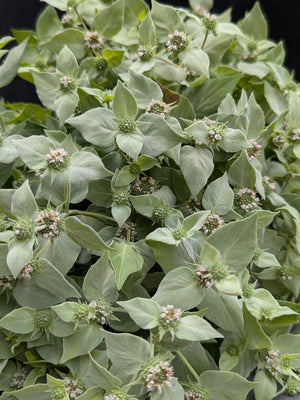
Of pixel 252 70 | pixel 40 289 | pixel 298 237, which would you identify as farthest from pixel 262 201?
pixel 40 289

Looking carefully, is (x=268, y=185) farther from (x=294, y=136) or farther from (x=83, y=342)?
(x=83, y=342)

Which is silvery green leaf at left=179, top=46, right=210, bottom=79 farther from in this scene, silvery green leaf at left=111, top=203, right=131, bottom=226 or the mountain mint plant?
silvery green leaf at left=111, top=203, right=131, bottom=226

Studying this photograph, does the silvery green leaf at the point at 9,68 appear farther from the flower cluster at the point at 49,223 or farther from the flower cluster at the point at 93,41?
the flower cluster at the point at 49,223

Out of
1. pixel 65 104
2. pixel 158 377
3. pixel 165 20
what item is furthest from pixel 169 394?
pixel 165 20

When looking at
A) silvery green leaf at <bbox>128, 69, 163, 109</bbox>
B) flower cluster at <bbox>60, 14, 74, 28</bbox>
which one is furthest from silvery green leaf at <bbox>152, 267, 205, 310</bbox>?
flower cluster at <bbox>60, 14, 74, 28</bbox>

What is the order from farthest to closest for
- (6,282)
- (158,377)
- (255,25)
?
(255,25)
(6,282)
(158,377)
